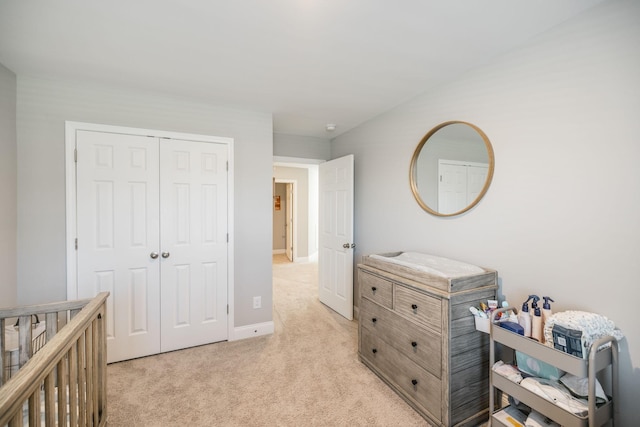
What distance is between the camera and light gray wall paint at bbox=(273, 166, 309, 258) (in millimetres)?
6754

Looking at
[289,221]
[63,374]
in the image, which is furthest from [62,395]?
[289,221]

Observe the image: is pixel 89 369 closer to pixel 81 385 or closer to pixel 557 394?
pixel 81 385

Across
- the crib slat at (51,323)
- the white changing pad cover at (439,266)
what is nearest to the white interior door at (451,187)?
the white changing pad cover at (439,266)

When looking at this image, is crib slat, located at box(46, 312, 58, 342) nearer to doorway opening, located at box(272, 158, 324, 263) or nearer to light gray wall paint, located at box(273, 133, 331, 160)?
light gray wall paint, located at box(273, 133, 331, 160)

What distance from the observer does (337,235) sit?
345 centimetres

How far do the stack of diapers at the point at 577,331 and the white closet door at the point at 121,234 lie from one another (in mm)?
2826

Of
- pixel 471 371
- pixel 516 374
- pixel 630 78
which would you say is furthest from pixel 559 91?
pixel 471 371

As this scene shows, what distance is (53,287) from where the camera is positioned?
215cm

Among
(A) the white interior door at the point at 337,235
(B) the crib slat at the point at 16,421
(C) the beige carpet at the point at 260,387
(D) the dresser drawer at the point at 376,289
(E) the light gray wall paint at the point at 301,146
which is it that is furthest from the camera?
(E) the light gray wall paint at the point at 301,146

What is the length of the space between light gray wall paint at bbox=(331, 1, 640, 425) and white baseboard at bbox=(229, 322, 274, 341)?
6.44ft

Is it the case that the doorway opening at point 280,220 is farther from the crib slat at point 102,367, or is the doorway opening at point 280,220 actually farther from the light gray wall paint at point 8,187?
the crib slat at point 102,367

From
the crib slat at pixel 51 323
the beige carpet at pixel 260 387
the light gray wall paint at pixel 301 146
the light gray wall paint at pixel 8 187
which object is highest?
the light gray wall paint at pixel 301 146

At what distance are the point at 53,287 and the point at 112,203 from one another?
77 centimetres

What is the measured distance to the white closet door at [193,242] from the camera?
97.9 inches
